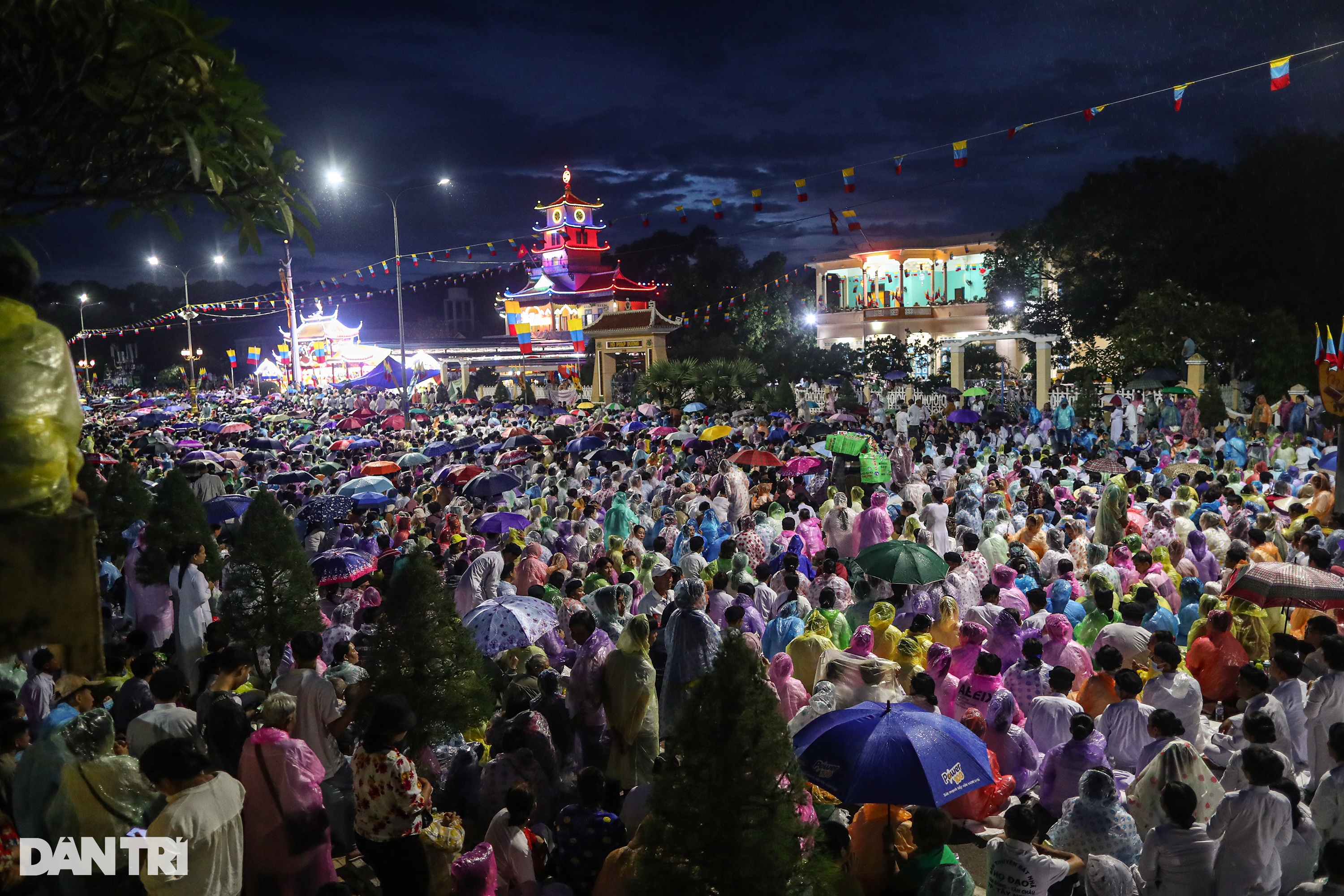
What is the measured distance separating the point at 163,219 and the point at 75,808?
2532 mm

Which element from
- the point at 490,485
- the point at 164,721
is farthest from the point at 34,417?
the point at 490,485

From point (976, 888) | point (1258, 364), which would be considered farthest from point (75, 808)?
point (1258, 364)

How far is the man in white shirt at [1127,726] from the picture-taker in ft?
17.0

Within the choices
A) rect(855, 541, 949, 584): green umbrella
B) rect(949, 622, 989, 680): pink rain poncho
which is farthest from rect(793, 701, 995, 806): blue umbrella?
rect(855, 541, 949, 584): green umbrella

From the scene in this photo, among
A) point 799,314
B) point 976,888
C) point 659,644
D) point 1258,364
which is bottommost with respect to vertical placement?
point 976,888

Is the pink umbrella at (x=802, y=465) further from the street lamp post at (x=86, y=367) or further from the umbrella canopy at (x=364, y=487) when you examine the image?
the street lamp post at (x=86, y=367)

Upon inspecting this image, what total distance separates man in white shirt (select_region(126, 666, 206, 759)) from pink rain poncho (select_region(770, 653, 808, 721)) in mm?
3472

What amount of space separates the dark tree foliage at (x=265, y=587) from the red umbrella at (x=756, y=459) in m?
8.40

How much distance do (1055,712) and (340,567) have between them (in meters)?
6.11

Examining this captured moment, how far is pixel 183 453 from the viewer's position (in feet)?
66.5

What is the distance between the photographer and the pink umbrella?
14.8m

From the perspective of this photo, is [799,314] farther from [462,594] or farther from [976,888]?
[976,888]

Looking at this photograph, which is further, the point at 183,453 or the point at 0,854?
the point at 183,453

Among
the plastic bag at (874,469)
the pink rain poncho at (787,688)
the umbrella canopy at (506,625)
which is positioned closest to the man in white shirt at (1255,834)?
the pink rain poncho at (787,688)
